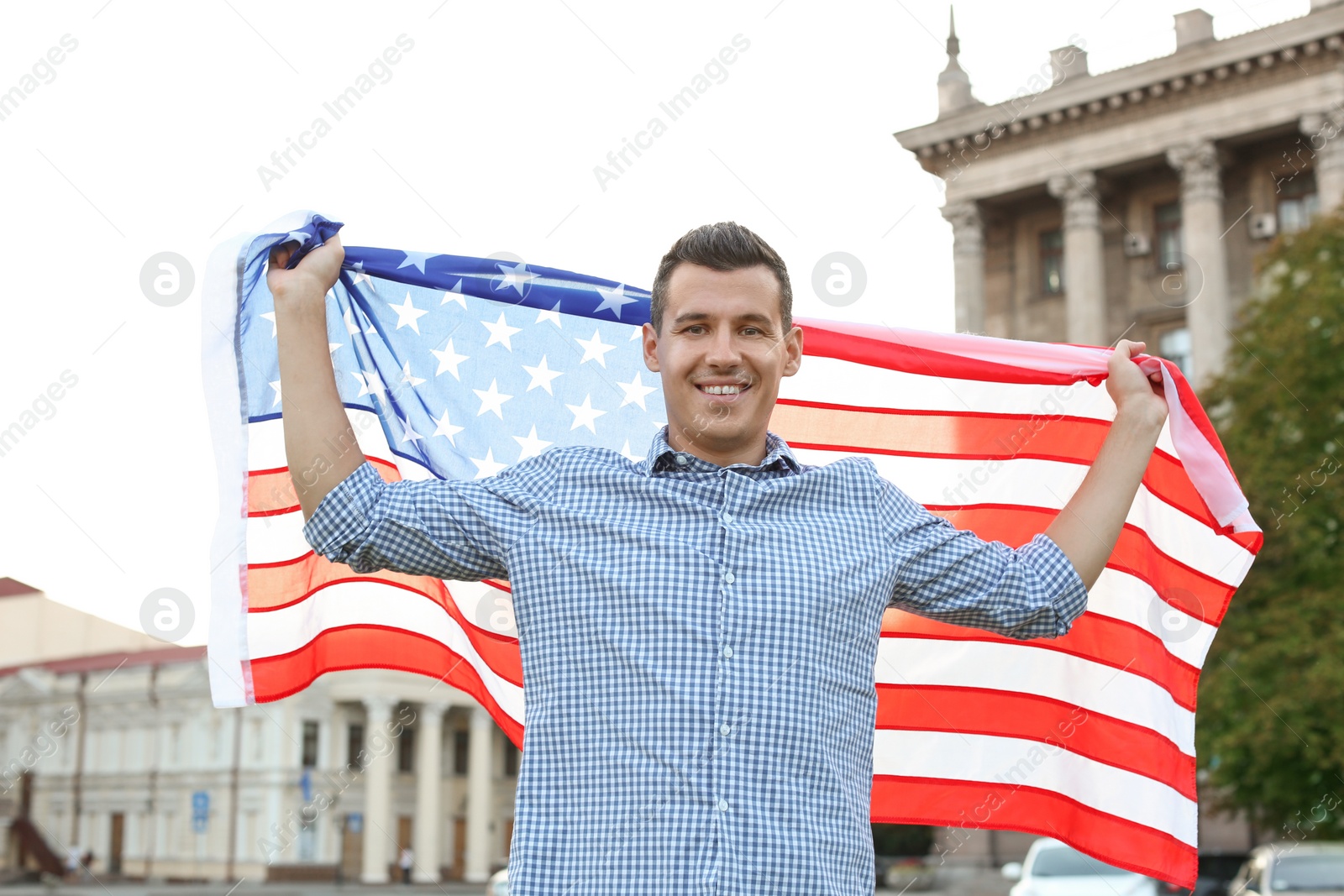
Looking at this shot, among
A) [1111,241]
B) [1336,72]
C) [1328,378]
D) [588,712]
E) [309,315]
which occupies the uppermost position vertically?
[1336,72]

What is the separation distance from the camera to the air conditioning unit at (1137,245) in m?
37.2

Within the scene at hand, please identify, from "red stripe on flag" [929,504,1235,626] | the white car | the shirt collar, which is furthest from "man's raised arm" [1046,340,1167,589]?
the white car

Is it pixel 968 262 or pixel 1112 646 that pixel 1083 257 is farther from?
pixel 1112 646

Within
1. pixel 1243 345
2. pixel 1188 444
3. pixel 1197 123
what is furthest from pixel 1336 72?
pixel 1188 444

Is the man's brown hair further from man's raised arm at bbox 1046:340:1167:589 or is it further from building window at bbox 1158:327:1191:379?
building window at bbox 1158:327:1191:379

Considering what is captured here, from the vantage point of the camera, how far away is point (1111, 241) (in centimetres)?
3812

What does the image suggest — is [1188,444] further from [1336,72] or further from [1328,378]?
[1336,72]

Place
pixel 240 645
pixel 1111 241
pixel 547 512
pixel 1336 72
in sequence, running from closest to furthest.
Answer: pixel 547 512, pixel 240 645, pixel 1336 72, pixel 1111 241

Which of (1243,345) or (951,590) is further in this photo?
(1243,345)

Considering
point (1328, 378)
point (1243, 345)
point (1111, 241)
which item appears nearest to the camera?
point (1328, 378)

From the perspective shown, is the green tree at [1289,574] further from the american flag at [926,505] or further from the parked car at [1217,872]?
the american flag at [926,505]

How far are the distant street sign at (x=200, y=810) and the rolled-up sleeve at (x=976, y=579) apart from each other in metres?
69.2

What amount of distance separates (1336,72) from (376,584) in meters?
34.5

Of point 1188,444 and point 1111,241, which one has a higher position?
point 1111,241
